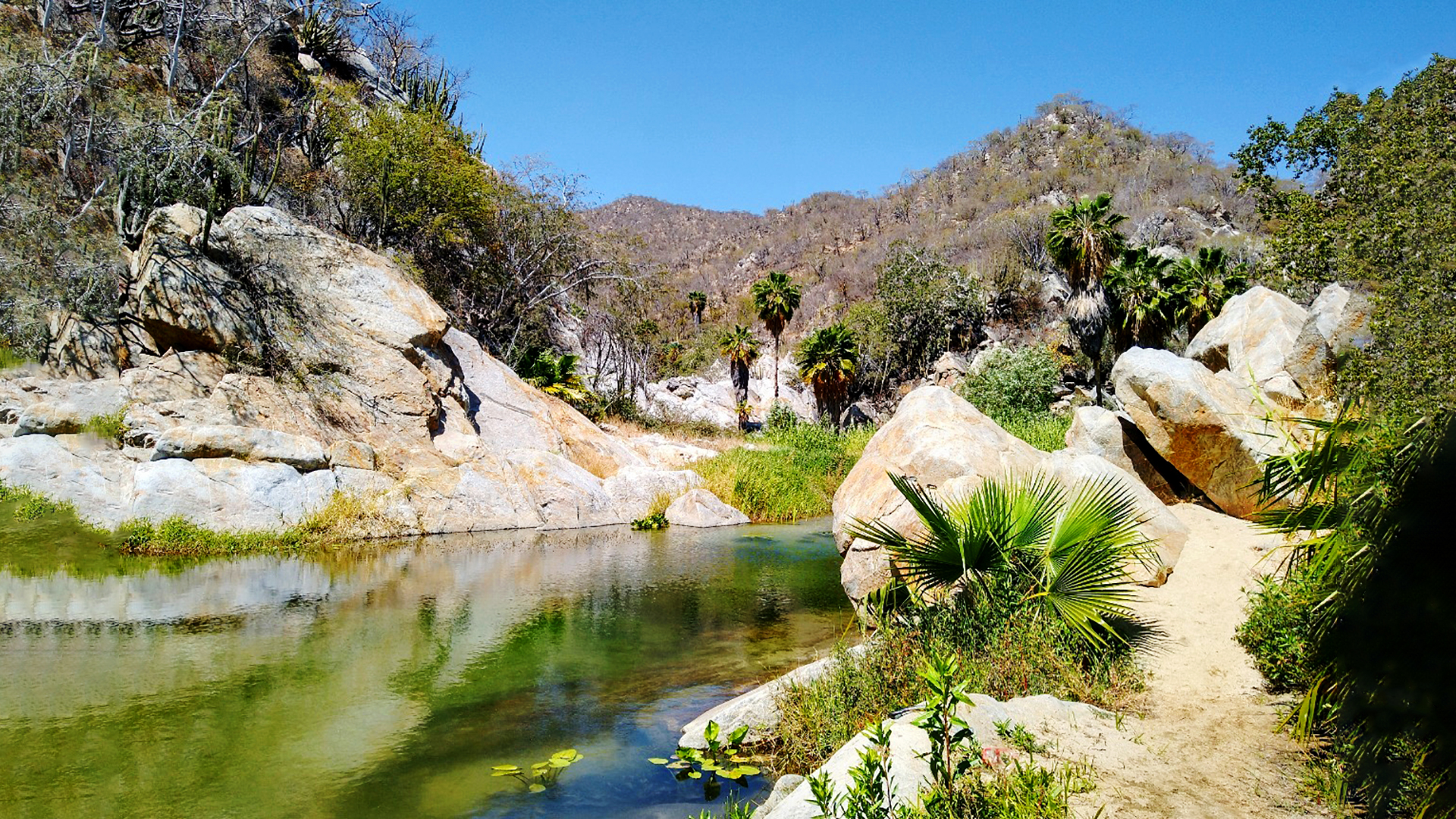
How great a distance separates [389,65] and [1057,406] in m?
38.8

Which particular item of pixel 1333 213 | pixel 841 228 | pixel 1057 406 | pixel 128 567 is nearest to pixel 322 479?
pixel 128 567

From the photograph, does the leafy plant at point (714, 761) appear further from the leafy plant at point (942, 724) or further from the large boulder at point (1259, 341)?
the large boulder at point (1259, 341)

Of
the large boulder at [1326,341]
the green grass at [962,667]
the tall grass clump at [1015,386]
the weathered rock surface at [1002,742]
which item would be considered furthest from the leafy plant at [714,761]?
the tall grass clump at [1015,386]

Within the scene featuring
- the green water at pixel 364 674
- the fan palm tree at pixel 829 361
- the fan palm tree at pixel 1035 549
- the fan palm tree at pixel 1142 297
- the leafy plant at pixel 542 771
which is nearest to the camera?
the green water at pixel 364 674

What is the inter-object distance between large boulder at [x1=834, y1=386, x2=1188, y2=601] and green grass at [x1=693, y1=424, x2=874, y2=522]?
44.2 feet

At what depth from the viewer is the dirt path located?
4.07 metres

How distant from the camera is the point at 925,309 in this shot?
4634cm

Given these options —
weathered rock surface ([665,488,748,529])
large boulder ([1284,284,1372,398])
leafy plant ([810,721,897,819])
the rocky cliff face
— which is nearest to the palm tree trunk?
the rocky cliff face

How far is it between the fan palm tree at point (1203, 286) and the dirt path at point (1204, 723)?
1003 inches

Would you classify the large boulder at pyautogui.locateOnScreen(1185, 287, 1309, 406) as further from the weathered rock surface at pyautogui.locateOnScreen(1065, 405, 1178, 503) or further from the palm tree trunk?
the palm tree trunk

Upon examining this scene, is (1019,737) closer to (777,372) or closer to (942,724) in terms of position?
(942,724)

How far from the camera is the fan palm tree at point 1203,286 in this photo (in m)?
30.3

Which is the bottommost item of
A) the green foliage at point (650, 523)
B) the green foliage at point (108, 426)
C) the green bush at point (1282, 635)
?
the green foliage at point (650, 523)

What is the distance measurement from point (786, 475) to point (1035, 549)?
19408mm
